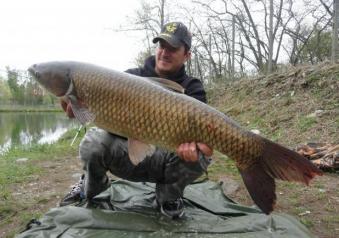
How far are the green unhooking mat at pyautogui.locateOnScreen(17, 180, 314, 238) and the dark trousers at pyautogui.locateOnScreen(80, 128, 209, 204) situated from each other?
→ 14 centimetres

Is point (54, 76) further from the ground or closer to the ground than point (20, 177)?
further from the ground

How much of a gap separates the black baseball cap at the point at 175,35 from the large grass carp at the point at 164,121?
0.55 m

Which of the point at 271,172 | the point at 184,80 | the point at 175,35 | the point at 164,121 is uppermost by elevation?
the point at 175,35

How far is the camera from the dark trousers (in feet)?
8.35

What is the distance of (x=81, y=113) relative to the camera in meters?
2.10

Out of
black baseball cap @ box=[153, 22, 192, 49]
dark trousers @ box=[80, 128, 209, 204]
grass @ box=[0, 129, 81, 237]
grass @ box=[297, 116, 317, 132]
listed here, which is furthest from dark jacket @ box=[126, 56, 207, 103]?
grass @ box=[297, 116, 317, 132]

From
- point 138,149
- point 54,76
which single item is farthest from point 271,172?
point 54,76

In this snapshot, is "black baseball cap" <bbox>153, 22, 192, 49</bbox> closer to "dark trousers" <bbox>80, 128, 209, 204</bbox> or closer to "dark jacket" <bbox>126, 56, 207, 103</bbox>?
"dark jacket" <bbox>126, 56, 207, 103</bbox>

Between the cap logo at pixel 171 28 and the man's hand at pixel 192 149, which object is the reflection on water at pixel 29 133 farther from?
the man's hand at pixel 192 149

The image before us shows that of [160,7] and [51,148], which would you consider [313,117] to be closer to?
[51,148]

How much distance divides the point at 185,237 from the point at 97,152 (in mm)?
747

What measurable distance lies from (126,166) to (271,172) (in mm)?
1031

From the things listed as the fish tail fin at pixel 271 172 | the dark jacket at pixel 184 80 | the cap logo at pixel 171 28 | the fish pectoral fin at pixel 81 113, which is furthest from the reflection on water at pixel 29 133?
the fish tail fin at pixel 271 172

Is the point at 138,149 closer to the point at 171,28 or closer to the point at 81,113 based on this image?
the point at 81,113
